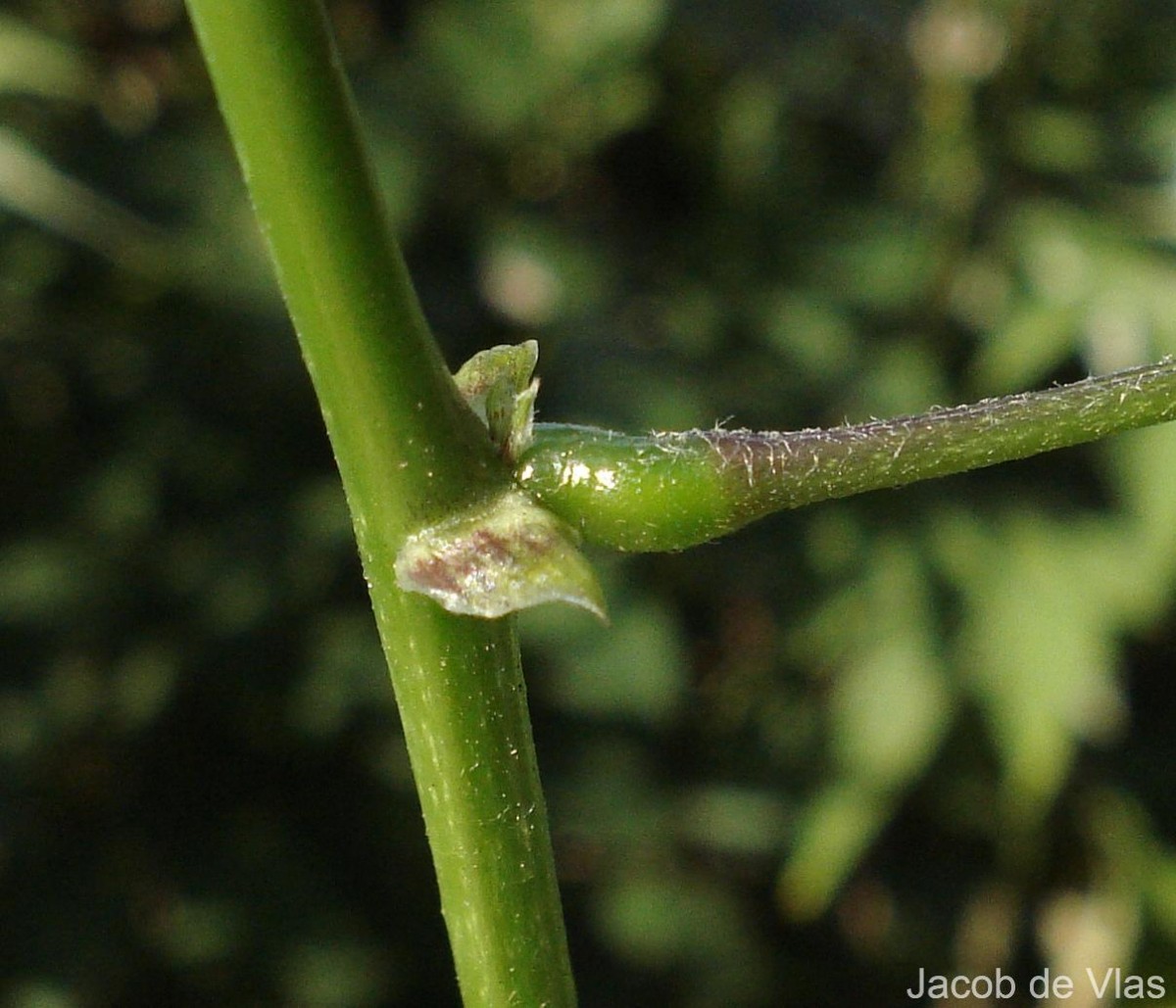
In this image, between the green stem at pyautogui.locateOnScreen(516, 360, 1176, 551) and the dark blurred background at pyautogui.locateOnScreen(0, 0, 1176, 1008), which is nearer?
the green stem at pyautogui.locateOnScreen(516, 360, 1176, 551)

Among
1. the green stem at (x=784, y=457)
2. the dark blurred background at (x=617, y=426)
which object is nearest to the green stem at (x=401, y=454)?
Result: the green stem at (x=784, y=457)

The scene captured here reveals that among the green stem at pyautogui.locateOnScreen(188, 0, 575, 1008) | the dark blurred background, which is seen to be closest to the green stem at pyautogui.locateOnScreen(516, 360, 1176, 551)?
the green stem at pyautogui.locateOnScreen(188, 0, 575, 1008)

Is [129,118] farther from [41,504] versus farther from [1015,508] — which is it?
[1015,508]

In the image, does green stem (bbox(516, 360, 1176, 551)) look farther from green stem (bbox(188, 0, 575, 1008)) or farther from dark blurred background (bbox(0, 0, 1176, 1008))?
dark blurred background (bbox(0, 0, 1176, 1008))

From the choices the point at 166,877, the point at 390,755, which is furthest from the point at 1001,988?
the point at 166,877

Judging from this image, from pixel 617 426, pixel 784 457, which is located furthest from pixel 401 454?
pixel 617 426
